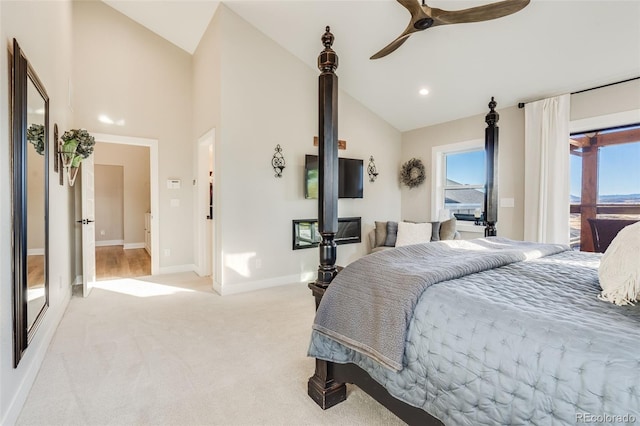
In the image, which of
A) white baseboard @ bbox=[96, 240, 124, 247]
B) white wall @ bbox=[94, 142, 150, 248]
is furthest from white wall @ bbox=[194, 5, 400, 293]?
white baseboard @ bbox=[96, 240, 124, 247]

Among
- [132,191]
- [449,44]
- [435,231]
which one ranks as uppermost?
[449,44]

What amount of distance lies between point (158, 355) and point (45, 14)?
9.20 feet

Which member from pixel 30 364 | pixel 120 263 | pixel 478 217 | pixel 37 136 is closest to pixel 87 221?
pixel 120 263

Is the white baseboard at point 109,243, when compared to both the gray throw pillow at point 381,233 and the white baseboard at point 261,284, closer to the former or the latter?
the white baseboard at point 261,284

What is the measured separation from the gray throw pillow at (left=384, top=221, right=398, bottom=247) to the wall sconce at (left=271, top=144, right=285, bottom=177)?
6.47 feet

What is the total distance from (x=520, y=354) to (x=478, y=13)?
2330 mm

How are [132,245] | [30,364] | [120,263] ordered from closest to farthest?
[30,364], [120,263], [132,245]

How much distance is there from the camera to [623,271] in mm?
1205

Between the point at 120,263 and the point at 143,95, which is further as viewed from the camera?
the point at 120,263

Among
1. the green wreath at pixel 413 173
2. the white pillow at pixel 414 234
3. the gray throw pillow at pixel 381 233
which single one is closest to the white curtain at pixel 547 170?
the white pillow at pixel 414 234

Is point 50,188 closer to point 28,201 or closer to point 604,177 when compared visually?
point 28,201

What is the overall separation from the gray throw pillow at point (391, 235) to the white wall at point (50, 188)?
4085mm

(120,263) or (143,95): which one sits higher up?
(143,95)

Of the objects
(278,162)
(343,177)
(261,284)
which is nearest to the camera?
(261,284)
